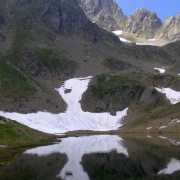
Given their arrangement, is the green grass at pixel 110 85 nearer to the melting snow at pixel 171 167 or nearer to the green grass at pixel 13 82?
the green grass at pixel 13 82

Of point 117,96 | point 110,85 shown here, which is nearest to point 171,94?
point 117,96

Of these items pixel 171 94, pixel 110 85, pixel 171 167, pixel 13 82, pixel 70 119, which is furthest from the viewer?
pixel 110 85

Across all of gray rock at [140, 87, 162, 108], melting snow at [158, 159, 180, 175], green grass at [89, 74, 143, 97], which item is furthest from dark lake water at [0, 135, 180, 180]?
green grass at [89, 74, 143, 97]

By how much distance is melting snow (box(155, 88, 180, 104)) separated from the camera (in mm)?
168012

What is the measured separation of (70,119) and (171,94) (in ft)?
218

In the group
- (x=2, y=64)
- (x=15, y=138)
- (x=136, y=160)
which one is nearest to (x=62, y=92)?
(x=2, y=64)

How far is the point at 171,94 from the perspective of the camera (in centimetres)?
17712

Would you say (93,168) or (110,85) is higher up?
(110,85)

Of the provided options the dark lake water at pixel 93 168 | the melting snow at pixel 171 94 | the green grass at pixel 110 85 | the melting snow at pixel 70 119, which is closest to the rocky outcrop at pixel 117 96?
the green grass at pixel 110 85

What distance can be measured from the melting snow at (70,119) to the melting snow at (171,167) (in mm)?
81224

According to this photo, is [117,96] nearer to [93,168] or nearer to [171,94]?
[171,94]

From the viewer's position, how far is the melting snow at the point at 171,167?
1416 inches

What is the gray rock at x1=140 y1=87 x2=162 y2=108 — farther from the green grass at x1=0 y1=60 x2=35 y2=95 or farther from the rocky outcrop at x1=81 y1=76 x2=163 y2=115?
the green grass at x1=0 y1=60 x2=35 y2=95

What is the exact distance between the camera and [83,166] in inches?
1582
